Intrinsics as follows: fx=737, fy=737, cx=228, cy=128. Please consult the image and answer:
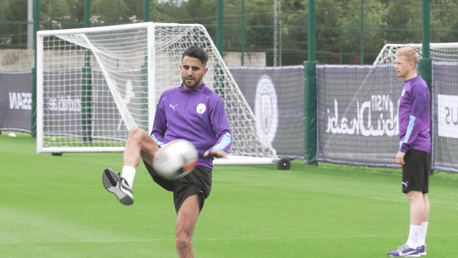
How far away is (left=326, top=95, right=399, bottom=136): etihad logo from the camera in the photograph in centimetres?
1460

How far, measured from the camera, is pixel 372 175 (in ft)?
46.7

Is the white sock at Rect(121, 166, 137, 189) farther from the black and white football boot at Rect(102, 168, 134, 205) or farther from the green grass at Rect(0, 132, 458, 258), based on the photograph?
the green grass at Rect(0, 132, 458, 258)

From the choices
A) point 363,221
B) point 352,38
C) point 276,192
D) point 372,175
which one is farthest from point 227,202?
point 352,38

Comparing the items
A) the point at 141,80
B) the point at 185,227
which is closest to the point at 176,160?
the point at 185,227

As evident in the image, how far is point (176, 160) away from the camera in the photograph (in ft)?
17.7

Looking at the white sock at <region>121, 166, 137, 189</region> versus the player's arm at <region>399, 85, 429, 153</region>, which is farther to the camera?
the player's arm at <region>399, 85, 429, 153</region>

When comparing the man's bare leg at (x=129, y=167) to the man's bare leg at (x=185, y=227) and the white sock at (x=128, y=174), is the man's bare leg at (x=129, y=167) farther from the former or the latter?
the man's bare leg at (x=185, y=227)

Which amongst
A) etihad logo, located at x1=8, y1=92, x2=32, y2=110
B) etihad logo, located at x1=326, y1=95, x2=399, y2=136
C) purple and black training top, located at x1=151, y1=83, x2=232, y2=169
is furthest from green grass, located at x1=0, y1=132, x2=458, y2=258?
etihad logo, located at x1=8, y1=92, x2=32, y2=110

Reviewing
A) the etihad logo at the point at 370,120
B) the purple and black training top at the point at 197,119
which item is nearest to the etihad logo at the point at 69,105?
the etihad logo at the point at 370,120

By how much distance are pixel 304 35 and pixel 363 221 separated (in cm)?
4468

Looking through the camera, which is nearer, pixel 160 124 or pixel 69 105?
pixel 160 124

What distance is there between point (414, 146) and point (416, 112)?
0.36 metres

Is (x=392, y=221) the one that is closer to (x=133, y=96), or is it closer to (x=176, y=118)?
(x=176, y=118)

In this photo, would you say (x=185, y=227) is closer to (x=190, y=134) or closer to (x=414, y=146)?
(x=190, y=134)
